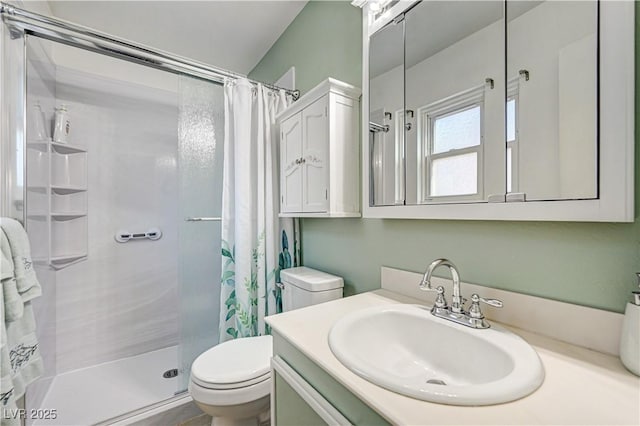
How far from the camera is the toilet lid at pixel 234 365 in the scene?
1.10m

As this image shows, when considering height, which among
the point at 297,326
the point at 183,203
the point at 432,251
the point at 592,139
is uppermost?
the point at 592,139

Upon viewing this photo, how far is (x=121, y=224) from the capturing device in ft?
6.94

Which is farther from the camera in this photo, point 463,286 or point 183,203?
point 183,203

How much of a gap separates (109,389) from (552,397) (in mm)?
2329

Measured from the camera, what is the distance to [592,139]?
0.63 meters

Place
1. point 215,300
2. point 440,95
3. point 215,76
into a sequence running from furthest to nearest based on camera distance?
point 215,300, point 215,76, point 440,95

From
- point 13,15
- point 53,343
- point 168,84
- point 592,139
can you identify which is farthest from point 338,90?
point 53,343

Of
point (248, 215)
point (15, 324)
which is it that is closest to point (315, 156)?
point (248, 215)

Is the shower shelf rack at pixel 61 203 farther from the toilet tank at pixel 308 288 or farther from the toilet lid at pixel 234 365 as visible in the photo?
the toilet tank at pixel 308 288

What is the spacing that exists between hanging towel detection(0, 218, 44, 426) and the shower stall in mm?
268

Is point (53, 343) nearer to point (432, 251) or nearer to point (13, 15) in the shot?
point (13, 15)

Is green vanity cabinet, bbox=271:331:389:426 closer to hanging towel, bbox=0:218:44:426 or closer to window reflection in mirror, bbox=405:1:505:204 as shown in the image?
window reflection in mirror, bbox=405:1:505:204

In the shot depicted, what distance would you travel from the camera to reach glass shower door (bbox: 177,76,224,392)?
1.65 metres

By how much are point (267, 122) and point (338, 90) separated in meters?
0.56
